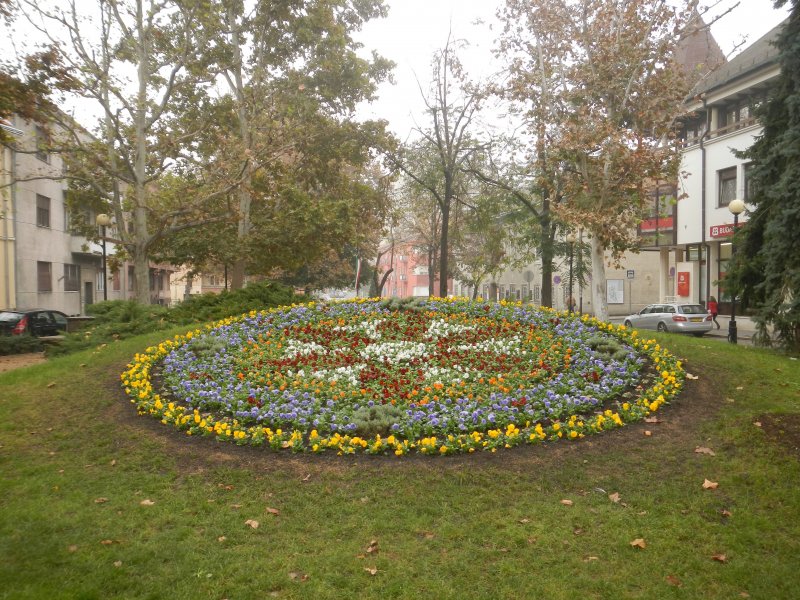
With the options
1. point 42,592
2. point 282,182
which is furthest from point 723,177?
Answer: point 42,592

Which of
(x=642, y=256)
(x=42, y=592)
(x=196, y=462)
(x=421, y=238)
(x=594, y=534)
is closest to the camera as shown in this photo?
(x=42, y=592)

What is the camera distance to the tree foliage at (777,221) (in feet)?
33.9

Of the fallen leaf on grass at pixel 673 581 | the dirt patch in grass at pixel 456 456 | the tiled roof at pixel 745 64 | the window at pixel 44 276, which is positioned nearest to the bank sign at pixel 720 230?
the tiled roof at pixel 745 64

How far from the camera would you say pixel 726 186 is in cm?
2784

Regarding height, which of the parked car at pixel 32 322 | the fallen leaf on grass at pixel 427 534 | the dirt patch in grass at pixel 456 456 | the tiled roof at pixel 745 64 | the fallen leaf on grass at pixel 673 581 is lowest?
the fallen leaf on grass at pixel 673 581

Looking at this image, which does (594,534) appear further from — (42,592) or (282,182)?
(282,182)

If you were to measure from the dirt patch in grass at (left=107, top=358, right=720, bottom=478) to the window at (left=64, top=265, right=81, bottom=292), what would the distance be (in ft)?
101

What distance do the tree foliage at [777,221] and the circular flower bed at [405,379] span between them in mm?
2835

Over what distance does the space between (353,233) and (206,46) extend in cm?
791

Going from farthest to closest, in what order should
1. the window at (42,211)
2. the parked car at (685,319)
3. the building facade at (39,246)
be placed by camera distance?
the window at (42,211) < the building facade at (39,246) < the parked car at (685,319)

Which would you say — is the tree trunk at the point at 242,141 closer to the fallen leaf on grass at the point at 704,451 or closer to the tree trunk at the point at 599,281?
the tree trunk at the point at 599,281

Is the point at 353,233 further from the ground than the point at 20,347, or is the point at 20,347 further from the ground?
the point at 353,233

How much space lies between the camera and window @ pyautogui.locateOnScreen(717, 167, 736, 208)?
27.2 m

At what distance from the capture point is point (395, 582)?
400cm
